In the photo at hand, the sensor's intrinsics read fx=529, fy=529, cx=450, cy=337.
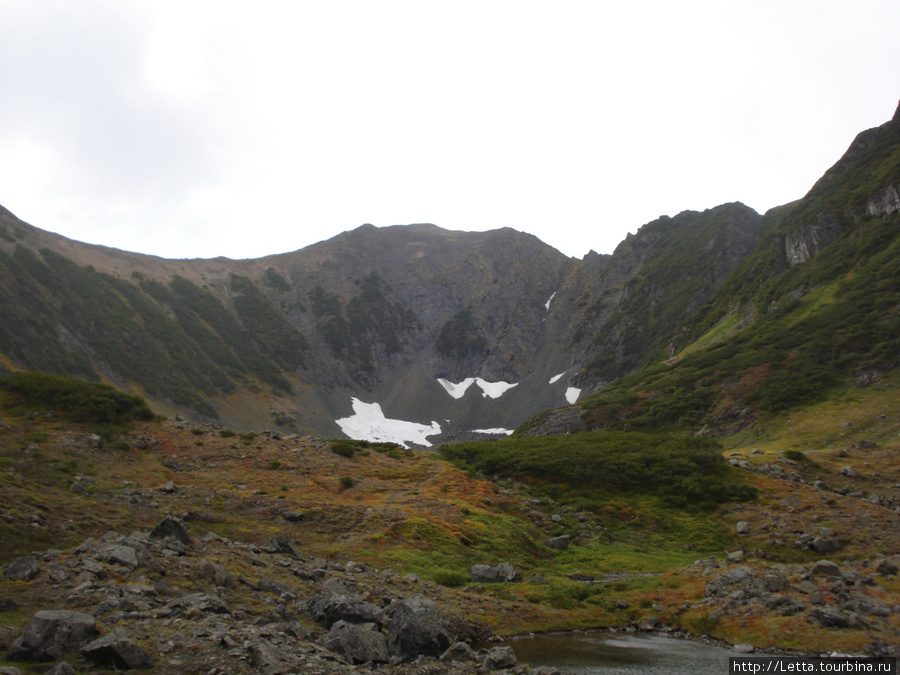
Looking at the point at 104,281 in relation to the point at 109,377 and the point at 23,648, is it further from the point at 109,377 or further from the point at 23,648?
the point at 23,648

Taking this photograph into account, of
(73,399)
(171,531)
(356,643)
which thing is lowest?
(356,643)

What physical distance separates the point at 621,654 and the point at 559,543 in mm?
15893

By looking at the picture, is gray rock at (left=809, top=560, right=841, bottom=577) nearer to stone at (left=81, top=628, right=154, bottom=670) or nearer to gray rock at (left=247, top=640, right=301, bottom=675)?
gray rock at (left=247, top=640, right=301, bottom=675)

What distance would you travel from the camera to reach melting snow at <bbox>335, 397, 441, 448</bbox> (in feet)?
452

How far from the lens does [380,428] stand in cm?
14412

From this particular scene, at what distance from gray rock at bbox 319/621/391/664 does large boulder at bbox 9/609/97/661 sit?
5.29 meters

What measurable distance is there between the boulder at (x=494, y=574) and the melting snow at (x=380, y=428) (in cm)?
11021

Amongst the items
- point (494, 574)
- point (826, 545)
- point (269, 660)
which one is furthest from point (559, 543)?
point (269, 660)

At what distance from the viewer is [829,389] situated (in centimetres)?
6016

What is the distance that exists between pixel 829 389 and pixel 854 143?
83.1 meters

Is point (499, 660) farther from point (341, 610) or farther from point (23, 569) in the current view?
point (23, 569)

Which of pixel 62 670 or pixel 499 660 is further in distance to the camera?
pixel 499 660

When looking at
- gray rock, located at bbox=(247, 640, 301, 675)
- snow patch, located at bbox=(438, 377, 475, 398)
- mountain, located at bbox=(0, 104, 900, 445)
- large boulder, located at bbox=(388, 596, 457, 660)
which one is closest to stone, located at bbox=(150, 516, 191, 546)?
large boulder, located at bbox=(388, 596, 457, 660)

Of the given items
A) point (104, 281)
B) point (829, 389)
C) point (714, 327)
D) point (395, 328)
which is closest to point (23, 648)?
point (829, 389)
